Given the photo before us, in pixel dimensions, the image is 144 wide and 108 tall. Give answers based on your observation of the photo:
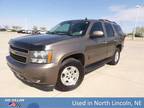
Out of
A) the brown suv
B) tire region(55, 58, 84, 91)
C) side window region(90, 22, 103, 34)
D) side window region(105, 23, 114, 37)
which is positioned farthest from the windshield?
side window region(105, 23, 114, 37)

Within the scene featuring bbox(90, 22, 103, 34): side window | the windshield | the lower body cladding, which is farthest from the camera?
bbox(90, 22, 103, 34): side window

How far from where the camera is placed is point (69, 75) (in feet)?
13.7

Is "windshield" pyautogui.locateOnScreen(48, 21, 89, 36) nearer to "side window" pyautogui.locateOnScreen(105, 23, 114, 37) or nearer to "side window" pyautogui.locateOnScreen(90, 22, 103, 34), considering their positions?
"side window" pyautogui.locateOnScreen(90, 22, 103, 34)

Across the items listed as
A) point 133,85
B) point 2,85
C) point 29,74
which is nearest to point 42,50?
point 29,74

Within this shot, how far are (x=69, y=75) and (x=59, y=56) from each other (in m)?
0.79

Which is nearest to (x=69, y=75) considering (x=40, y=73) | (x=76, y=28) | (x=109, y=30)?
(x=40, y=73)

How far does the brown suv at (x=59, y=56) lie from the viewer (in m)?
3.45

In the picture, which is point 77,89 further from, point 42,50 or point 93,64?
point 42,50

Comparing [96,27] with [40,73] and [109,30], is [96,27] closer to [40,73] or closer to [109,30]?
[109,30]

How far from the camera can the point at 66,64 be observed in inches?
154

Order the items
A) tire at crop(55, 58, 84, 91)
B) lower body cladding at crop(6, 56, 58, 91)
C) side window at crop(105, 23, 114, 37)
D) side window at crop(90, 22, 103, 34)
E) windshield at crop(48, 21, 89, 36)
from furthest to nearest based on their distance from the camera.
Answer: side window at crop(105, 23, 114, 37) → side window at crop(90, 22, 103, 34) → windshield at crop(48, 21, 89, 36) → tire at crop(55, 58, 84, 91) → lower body cladding at crop(6, 56, 58, 91)

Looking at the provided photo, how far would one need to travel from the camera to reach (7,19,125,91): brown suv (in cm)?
345

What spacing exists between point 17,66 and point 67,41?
1.34 meters

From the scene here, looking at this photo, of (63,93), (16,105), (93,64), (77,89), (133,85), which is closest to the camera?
(16,105)
